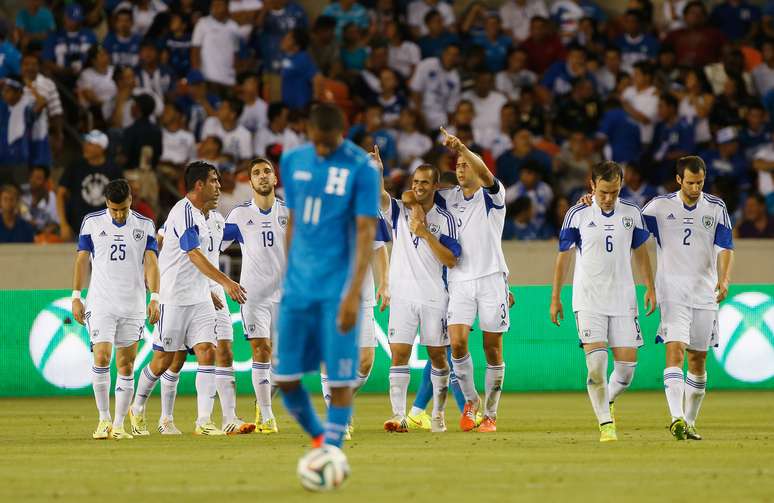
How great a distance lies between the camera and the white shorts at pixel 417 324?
44.1ft

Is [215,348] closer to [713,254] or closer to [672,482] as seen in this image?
[713,254]

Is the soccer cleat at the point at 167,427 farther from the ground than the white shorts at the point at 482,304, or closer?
closer

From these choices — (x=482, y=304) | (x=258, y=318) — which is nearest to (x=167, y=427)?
(x=258, y=318)

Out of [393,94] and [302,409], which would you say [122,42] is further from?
[302,409]

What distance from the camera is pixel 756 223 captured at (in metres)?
21.1

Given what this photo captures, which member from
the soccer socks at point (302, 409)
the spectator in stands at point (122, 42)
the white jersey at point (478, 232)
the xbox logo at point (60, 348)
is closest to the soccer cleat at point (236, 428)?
the white jersey at point (478, 232)

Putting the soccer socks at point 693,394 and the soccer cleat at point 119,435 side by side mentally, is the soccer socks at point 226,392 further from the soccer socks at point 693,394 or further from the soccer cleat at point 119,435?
the soccer socks at point 693,394

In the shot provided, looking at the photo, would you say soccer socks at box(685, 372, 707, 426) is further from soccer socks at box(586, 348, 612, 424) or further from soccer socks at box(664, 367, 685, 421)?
soccer socks at box(586, 348, 612, 424)

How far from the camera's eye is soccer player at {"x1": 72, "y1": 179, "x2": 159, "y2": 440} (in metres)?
12.7

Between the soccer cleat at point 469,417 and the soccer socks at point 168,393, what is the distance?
283 centimetres

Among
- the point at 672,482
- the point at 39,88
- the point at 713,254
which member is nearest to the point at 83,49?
the point at 39,88

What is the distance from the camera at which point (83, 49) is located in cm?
2214

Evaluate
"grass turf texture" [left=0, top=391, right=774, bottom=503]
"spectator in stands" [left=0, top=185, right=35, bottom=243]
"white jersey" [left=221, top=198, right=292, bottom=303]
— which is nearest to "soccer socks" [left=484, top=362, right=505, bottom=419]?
"grass turf texture" [left=0, top=391, right=774, bottom=503]

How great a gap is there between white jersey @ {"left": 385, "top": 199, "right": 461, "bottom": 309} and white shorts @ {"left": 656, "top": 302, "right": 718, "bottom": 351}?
2.24 metres
